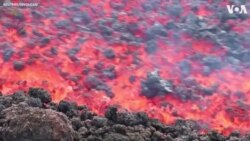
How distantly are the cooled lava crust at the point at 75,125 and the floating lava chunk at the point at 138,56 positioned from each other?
0.40 meters

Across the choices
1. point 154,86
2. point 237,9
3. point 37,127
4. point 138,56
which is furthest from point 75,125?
point 237,9

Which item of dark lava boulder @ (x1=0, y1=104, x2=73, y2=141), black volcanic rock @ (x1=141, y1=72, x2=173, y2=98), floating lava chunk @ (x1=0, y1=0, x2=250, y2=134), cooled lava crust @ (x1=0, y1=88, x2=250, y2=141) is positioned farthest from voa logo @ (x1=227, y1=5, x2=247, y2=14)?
dark lava boulder @ (x1=0, y1=104, x2=73, y2=141)

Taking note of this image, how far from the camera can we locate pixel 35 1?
1004 centimetres

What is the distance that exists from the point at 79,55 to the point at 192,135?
2.69 meters

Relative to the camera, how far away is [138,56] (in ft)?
29.1

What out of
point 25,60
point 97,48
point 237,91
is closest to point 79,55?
point 97,48

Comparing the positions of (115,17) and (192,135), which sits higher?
(115,17)

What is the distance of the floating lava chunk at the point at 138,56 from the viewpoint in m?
7.98

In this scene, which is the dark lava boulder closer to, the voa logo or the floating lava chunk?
the floating lava chunk

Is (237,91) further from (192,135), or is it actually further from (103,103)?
(103,103)

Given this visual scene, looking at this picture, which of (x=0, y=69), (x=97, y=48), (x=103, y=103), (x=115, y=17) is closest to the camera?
(x=103, y=103)

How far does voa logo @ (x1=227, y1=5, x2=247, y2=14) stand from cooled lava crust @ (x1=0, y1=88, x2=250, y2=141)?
3.42 m

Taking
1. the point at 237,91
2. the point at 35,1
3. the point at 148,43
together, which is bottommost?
the point at 237,91

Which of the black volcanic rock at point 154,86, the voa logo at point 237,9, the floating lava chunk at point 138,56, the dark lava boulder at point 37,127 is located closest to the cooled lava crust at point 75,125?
the dark lava boulder at point 37,127
